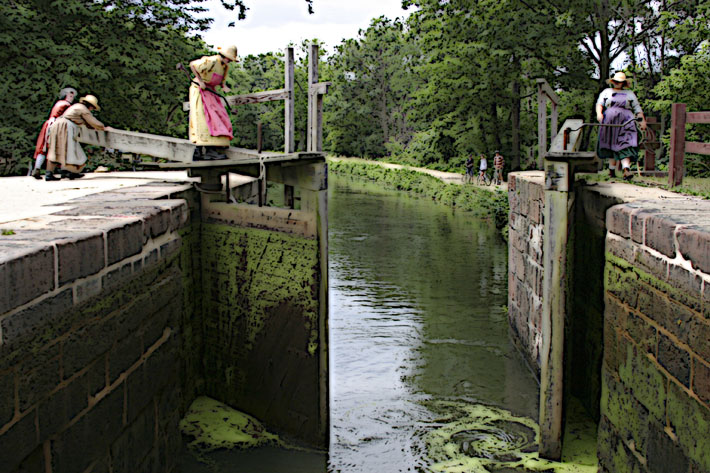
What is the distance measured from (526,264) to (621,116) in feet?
7.23

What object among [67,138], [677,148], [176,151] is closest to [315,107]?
[176,151]

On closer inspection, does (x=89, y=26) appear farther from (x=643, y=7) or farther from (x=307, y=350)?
(x=643, y=7)

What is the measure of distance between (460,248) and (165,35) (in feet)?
32.9

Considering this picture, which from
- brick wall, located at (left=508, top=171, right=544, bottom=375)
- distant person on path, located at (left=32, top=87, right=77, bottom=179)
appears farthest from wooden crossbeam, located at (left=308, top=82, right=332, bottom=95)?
distant person on path, located at (left=32, top=87, right=77, bottom=179)

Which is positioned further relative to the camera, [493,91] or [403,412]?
[493,91]

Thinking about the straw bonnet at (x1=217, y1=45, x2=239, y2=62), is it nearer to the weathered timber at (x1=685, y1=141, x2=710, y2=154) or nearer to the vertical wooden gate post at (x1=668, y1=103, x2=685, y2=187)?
the vertical wooden gate post at (x1=668, y1=103, x2=685, y2=187)

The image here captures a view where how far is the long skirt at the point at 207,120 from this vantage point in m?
8.58

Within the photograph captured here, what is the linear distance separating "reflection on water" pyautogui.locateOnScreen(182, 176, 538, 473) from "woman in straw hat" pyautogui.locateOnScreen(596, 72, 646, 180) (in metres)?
2.97

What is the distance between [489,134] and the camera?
3369cm

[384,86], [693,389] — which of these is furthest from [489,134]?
[693,389]

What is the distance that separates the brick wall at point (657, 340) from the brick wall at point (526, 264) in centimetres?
318

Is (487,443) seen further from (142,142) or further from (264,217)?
(142,142)

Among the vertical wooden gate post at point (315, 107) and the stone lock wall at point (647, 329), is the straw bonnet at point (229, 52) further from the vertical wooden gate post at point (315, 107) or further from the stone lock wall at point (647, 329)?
the stone lock wall at point (647, 329)

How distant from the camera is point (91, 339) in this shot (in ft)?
12.5
